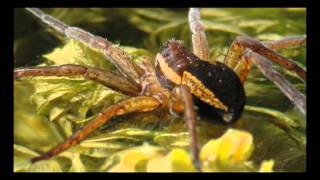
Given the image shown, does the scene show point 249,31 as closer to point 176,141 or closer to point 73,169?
point 176,141

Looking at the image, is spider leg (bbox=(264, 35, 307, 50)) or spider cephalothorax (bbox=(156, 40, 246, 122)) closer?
spider cephalothorax (bbox=(156, 40, 246, 122))

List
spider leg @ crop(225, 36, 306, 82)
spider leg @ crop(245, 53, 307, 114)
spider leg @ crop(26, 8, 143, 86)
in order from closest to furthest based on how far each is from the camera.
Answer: spider leg @ crop(245, 53, 307, 114) → spider leg @ crop(225, 36, 306, 82) → spider leg @ crop(26, 8, 143, 86)

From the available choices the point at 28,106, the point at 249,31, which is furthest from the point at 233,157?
the point at 249,31

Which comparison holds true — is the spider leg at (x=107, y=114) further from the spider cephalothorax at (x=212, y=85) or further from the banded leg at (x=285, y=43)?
the banded leg at (x=285, y=43)

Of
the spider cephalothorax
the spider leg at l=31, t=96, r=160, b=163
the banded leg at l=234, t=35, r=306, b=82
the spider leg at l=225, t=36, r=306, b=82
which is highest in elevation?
the banded leg at l=234, t=35, r=306, b=82

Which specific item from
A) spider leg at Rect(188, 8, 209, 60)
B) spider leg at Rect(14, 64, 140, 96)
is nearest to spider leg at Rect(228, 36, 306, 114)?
spider leg at Rect(188, 8, 209, 60)

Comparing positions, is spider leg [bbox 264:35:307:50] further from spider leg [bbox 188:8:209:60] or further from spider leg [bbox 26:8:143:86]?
spider leg [bbox 26:8:143:86]

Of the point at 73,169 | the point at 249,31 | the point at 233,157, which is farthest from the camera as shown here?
the point at 249,31
